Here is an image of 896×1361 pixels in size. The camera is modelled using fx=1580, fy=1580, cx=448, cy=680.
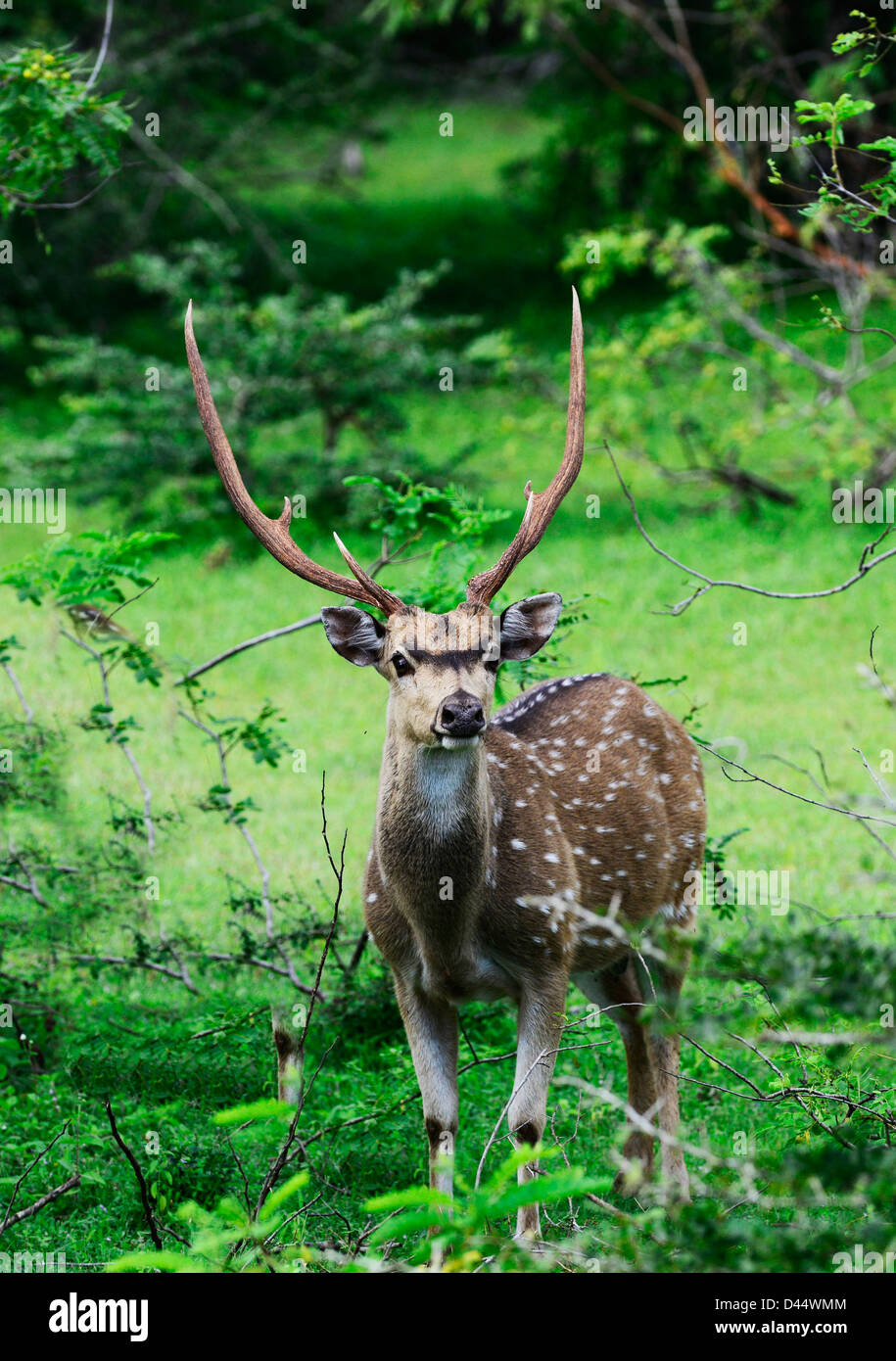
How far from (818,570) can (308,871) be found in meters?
6.62

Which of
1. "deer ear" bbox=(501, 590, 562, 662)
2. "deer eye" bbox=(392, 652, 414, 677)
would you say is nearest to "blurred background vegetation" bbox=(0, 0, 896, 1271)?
"deer ear" bbox=(501, 590, 562, 662)

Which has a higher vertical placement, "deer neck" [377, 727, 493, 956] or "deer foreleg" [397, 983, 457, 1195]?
"deer neck" [377, 727, 493, 956]

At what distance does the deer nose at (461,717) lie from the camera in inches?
193

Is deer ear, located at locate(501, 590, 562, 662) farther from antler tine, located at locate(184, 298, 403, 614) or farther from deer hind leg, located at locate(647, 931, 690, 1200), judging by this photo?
deer hind leg, located at locate(647, 931, 690, 1200)

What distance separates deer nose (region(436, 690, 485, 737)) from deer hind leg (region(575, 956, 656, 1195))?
1767 millimetres

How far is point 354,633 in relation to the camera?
5387mm

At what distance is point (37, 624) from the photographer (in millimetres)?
8633

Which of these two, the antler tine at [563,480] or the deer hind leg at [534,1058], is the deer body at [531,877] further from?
the antler tine at [563,480]

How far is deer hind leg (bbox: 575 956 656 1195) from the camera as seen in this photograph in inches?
249

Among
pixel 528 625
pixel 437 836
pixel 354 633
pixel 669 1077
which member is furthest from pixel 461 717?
pixel 669 1077

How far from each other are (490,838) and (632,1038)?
1.46m
